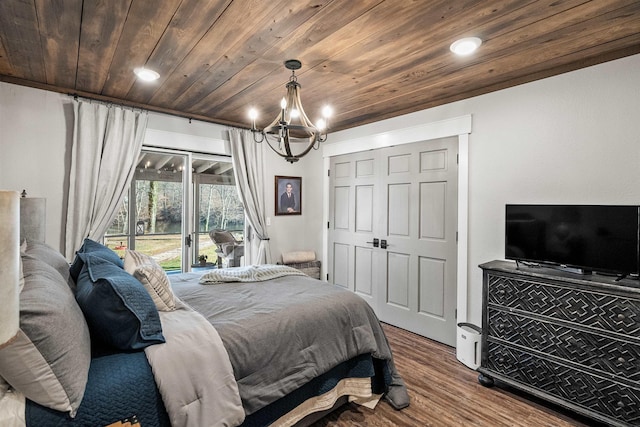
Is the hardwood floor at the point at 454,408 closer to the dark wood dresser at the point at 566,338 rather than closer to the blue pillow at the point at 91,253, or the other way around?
the dark wood dresser at the point at 566,338

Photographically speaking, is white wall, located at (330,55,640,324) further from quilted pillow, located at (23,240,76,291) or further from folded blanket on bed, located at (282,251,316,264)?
quilted pillow, located at (23,240,76,291)

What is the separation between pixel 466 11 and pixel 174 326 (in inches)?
91.1

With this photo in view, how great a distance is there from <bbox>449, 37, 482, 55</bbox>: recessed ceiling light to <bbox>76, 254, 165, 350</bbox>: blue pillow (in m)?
2.42

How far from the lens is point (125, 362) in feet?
4.60

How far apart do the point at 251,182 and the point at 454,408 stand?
10.7 ft

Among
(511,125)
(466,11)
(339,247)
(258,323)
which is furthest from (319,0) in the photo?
(339,247)

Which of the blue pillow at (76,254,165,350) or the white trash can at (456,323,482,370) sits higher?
the blue pillow at (76,254,165,350)

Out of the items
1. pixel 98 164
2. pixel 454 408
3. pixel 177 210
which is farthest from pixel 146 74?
pixel 454 408

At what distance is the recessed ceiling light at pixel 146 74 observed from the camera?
262cm

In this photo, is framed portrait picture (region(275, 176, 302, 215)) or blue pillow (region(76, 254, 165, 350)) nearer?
blue pillow (region(76, 254, 165, 350))

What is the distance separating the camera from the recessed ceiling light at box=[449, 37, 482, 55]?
7.00 feet

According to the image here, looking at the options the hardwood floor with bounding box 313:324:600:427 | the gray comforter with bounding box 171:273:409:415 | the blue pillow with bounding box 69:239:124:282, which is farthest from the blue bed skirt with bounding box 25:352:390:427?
the hardwood floor with bounding box 313:324:600:427

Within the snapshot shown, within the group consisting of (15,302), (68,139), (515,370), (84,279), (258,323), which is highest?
(68,139)

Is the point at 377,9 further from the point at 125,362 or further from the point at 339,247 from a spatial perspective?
the point at 339,247
